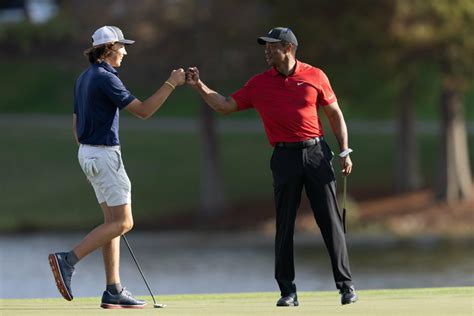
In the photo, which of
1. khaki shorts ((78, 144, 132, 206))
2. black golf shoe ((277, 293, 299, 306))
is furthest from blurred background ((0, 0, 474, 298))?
khaki shorts ((78, 144, 132, 206))

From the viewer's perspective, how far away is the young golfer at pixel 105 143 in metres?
10.5

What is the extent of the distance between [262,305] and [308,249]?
54.1 ft

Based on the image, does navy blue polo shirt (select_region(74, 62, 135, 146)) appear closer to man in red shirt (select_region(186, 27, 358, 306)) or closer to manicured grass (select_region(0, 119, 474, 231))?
man in red shirt (select_region(186, 27, 358, 306))

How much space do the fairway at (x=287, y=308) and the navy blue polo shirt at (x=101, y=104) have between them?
1.24 meters

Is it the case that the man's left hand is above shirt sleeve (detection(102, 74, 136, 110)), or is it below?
below

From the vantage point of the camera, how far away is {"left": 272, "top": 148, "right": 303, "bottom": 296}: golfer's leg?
10914mm

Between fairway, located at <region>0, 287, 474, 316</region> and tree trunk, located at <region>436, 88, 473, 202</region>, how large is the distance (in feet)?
61.6

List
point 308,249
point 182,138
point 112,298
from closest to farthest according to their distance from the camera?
point 112,298 → point 308,249 → point 182,138

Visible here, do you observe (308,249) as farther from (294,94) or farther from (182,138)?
(294,94)

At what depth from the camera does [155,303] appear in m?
11.0

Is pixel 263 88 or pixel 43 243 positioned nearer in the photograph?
pixel 263 88

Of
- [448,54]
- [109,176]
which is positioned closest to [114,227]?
[109,176]

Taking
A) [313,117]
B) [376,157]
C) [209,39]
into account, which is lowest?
[376,157]

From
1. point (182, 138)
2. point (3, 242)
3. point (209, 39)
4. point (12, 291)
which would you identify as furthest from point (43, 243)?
point (182, 138)
